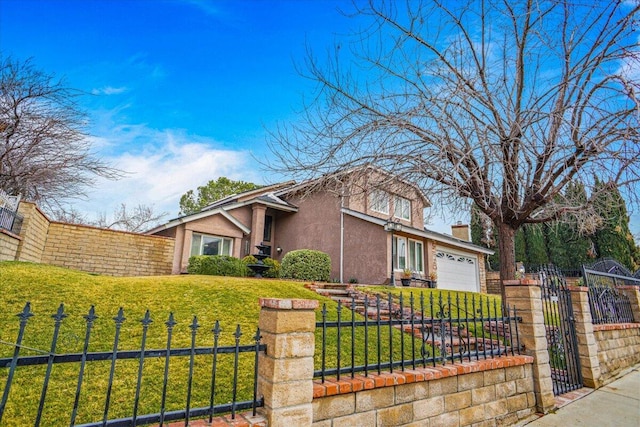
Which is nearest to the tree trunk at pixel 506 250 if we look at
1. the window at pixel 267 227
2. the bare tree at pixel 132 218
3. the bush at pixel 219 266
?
the bush at pixel 219 266

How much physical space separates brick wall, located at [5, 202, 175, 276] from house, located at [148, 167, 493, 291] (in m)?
0.98

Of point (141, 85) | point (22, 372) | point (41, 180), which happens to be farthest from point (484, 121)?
point (41, 180)

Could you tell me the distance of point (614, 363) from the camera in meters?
6.87

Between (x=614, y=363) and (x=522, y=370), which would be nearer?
(x=522, y=370)

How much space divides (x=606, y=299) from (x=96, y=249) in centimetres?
1653

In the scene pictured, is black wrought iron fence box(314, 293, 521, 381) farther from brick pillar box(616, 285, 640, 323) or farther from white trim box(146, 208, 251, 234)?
white trim box(146, 208, 251, 234)

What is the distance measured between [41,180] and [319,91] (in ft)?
40.8

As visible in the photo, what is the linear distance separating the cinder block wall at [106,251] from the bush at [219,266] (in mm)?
1935

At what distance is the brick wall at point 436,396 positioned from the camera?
3.01 m

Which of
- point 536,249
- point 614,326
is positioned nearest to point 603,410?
point 614,326

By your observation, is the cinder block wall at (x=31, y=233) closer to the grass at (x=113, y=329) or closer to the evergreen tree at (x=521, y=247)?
the grass at (x=113, y=329)

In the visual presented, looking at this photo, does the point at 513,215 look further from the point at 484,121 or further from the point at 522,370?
the point at 522,370

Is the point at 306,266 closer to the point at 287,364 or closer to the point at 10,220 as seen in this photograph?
the point at 10,220

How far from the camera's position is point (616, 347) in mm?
7094
